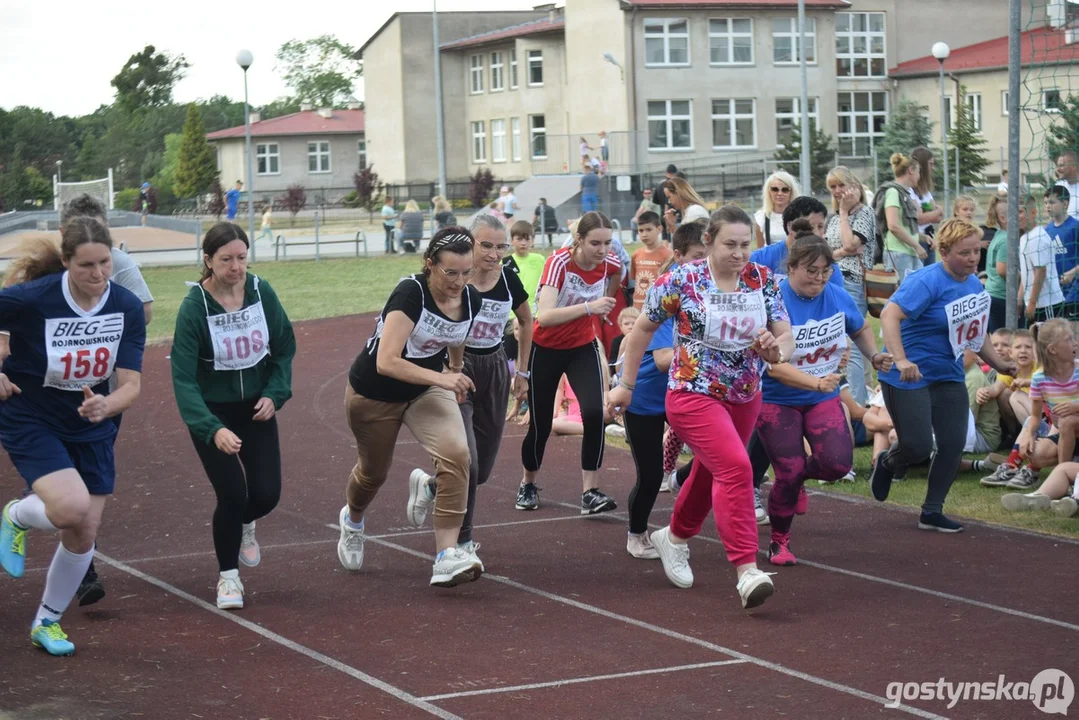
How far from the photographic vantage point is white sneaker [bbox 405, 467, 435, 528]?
8234 mm

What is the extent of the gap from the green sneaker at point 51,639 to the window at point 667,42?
52831 mm

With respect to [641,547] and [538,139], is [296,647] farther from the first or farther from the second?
[538,139]

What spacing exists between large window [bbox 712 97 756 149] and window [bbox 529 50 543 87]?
10906 mm

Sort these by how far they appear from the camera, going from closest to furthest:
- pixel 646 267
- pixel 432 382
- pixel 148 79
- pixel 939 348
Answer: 1. pixel 432 382
2. pixel 939 348
3. pixel 646 267
4. pixel 148 79

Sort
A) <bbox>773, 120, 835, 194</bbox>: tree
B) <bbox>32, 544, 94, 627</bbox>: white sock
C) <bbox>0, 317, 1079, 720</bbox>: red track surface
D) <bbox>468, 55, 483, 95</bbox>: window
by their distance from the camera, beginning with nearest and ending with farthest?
1. <bbox>0, 317, 1079, 720</bbox>: red track surface
2. <bbox>32, 544, 94, 627</bbox>: white sock
3. <bbox>773, 120, 835, 194</bbox>: tree
4. <bbox>468, 55, 483, 95</bbox>: window

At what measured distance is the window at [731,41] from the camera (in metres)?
58.0

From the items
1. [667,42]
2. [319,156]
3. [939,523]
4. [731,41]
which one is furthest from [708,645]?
[319,156]

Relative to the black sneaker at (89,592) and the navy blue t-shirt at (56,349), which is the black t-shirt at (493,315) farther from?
the black sneaker at (89,592)

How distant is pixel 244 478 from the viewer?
7.13m

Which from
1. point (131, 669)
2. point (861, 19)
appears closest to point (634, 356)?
point (131, 669)

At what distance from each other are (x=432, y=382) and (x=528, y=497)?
3000mm

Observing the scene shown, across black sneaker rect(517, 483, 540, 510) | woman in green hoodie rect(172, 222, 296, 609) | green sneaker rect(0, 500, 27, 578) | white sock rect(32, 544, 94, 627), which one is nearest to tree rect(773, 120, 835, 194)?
black sneaker rect(517, 483, 540, 510)

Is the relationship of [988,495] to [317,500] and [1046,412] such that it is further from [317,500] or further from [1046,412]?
[317,500]

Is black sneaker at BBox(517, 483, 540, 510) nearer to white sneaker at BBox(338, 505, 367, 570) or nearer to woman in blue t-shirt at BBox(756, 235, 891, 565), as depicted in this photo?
white sneaker at BBox(338, 505, 367, 570)
